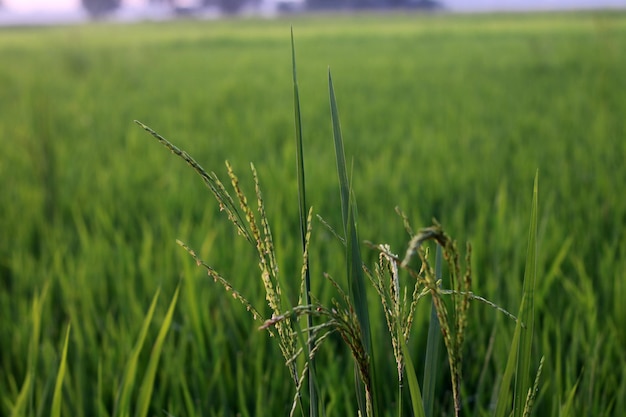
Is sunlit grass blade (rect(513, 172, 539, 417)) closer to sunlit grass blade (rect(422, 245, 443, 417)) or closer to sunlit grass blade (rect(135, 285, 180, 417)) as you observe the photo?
sunlit grass blade (rect(422, 245, 443, 417))

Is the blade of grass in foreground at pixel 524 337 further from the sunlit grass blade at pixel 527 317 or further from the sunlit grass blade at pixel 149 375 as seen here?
the sunlit grass blade at pixel 149 375

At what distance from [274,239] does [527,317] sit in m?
1.17

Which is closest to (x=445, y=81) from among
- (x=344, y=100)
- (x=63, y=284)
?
(x=344, y=100)

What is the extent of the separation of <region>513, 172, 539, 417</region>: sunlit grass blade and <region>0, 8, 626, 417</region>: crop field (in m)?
0.06

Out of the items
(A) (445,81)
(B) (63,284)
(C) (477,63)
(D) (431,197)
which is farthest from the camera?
(C) (477,63)

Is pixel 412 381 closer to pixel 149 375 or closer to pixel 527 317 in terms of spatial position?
pixel 527 317

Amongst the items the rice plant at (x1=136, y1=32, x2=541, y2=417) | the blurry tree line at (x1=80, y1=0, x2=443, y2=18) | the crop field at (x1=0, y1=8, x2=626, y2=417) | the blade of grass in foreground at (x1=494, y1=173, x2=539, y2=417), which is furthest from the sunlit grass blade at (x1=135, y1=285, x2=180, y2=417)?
the blurry tree line at (x1=80, y1=0, x2=443, y2=18)

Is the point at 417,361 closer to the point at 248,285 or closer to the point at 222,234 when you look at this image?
the point at 248,285

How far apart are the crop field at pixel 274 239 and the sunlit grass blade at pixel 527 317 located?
0.06 meters

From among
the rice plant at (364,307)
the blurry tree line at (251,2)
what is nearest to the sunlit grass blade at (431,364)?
the rice plant at (364,307)

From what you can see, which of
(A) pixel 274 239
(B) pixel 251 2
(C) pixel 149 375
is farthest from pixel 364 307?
(B) pixel 251 2

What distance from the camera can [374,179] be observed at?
92.2 inches

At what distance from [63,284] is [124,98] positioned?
415 centimetres

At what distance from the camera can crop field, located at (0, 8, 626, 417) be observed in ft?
3.24
